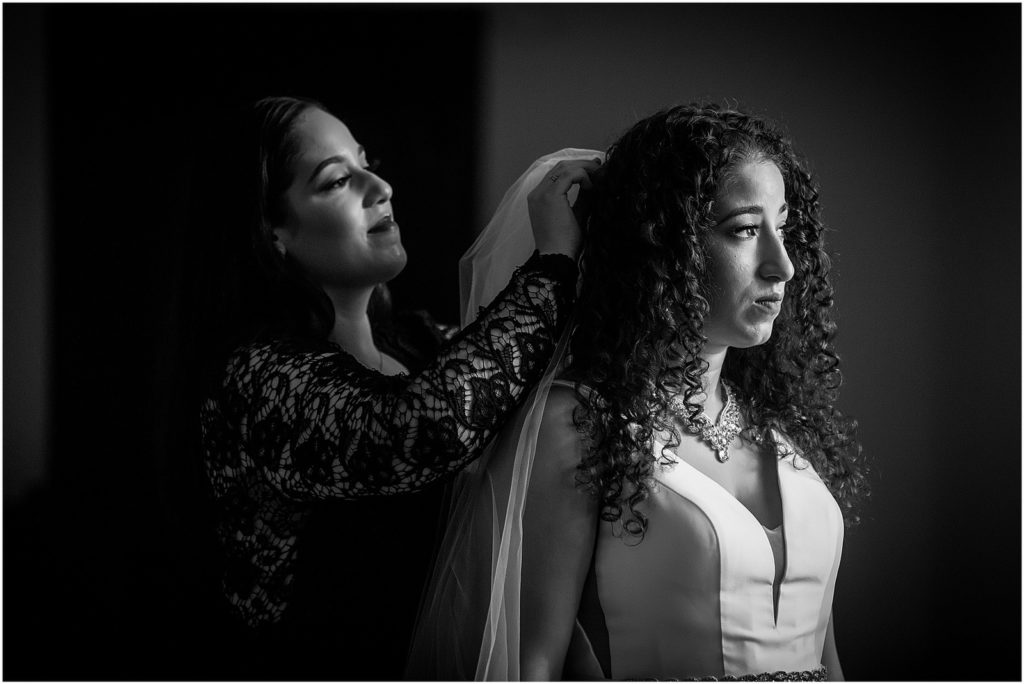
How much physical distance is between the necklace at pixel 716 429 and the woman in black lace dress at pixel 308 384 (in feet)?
0.92

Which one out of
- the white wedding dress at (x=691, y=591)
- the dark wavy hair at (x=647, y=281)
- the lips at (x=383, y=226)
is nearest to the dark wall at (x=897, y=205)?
the lips at (x=383, y=226)

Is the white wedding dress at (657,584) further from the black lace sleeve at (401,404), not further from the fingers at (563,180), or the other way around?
the fingers at (563,180)

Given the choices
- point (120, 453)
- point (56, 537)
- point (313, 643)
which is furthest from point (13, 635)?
point (313, 643)

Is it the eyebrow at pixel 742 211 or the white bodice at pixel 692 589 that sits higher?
the eyebrow at pixel 742 211

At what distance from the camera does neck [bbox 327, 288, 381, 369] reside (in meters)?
1.52

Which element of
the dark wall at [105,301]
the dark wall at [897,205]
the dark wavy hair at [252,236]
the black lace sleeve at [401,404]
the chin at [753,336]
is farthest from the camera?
the dark wall at [897,205]

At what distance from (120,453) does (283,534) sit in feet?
2.21

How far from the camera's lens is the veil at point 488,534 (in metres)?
1.18

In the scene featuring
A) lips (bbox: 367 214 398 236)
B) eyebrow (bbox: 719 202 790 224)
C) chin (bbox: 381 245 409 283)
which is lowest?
chin (bbox: 381 245 409 283)

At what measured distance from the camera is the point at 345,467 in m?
1.17

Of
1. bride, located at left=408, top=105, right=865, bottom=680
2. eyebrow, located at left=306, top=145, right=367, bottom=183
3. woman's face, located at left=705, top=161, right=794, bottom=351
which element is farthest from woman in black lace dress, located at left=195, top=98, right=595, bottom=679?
woman's face, located at left=705, top=161, right=794, bottom=351

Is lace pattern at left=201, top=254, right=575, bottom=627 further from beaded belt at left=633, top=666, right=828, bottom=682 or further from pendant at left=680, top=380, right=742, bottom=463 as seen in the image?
beaded belt at left=633, top=666, right=828, bottom=682

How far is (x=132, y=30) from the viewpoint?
1.85 metres

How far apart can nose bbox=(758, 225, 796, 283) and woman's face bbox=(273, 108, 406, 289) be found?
67 centimetres
